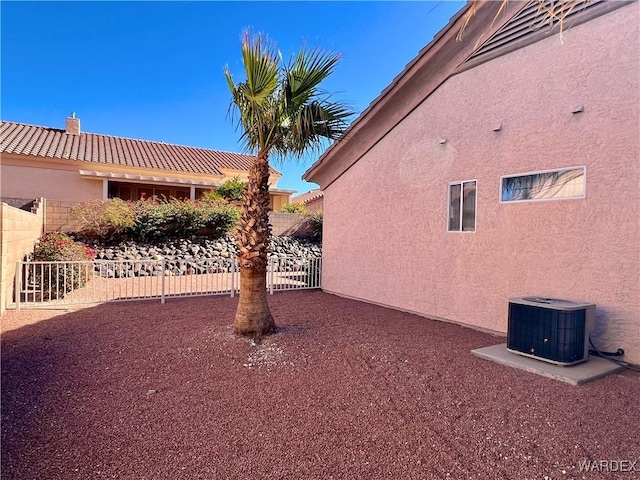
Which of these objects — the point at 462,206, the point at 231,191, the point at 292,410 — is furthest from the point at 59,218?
the point at 462,206

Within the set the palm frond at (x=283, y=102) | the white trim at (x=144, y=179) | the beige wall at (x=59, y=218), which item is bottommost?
the beige wall at (x=59, y=218)

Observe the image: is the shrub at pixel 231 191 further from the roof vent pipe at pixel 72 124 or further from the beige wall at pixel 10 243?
the beige wall at pixel 10 243

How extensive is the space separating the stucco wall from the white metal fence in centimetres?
908

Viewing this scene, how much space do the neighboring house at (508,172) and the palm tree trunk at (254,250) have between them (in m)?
4.16

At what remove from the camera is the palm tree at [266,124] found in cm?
584

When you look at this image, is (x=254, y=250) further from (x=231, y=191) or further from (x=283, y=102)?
(x=231, y=191)

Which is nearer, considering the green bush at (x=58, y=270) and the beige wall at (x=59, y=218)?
the green bush at (x=58, y=270)

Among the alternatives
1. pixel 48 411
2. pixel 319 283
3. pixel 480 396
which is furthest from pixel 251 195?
pixel 319 283

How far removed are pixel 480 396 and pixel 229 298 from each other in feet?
26.1

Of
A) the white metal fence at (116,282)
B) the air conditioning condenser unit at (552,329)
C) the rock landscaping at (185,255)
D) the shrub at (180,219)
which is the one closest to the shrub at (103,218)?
the shrub at (180,219)

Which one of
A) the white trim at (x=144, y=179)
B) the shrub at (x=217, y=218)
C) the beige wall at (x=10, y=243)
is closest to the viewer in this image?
the beige wall at (x=10, y=243)

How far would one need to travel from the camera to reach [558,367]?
5.02 metres

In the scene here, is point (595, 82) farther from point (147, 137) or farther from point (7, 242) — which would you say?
point (147, 137)

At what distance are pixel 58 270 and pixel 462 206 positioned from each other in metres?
10.5
